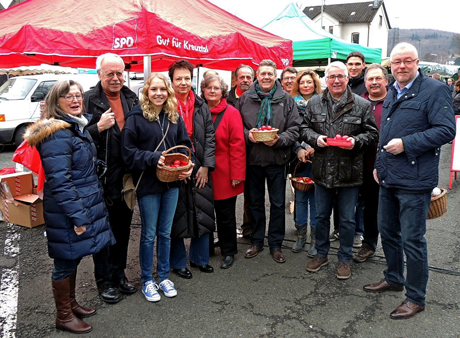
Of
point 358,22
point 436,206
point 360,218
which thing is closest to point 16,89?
point 360,218

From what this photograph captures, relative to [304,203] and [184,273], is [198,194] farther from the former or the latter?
[304,203]

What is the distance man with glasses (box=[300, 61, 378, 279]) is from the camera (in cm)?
367

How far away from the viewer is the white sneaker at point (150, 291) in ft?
11.1

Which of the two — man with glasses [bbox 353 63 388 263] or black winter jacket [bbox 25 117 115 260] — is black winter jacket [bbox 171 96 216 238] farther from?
man with glasses [bbox 353 63 388 263]

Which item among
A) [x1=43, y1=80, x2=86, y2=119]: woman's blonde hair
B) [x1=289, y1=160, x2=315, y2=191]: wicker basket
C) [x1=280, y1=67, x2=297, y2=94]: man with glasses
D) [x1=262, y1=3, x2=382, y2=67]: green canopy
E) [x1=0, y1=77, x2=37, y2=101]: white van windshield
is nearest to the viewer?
[x1=43, y1=80, x2=86, y2=119]: woman's blonde hair

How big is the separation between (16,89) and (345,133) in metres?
9.63

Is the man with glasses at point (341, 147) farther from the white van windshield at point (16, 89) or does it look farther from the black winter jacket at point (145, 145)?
the white van windshield at point (16, 89)

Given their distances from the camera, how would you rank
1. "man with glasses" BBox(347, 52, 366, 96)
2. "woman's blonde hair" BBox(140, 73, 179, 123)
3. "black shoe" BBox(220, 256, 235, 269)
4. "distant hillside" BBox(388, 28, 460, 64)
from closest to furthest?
"woman's blonde hair" BBox(140, 73, 179, 123), "black shoe" BBox(220, 256, 235, 269), "man with glasses" BBox(347, 52, 366, 96), "distant hillside" BBox(388, 28, 460, 64)

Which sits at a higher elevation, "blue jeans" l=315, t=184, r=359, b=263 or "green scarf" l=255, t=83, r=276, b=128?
"green scarf" l=255, t=83, r=276, b=128

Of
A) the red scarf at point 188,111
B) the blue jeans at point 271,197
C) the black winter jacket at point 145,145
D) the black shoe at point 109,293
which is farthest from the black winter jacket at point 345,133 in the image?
the black shoe at point 109,293

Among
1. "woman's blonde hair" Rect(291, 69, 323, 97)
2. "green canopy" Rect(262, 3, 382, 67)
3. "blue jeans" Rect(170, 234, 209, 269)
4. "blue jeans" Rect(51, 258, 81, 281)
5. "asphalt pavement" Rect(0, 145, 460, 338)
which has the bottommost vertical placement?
"asphalt pavement" Rect(0, 145, 460, 338)

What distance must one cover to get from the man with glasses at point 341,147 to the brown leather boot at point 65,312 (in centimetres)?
239

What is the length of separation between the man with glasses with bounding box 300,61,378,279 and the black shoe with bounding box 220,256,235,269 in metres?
1.11

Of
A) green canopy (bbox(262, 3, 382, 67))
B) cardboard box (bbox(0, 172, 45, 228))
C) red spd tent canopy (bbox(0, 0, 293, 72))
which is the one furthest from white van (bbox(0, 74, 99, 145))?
green canopy (bbox(262, 3, 382, 67))
